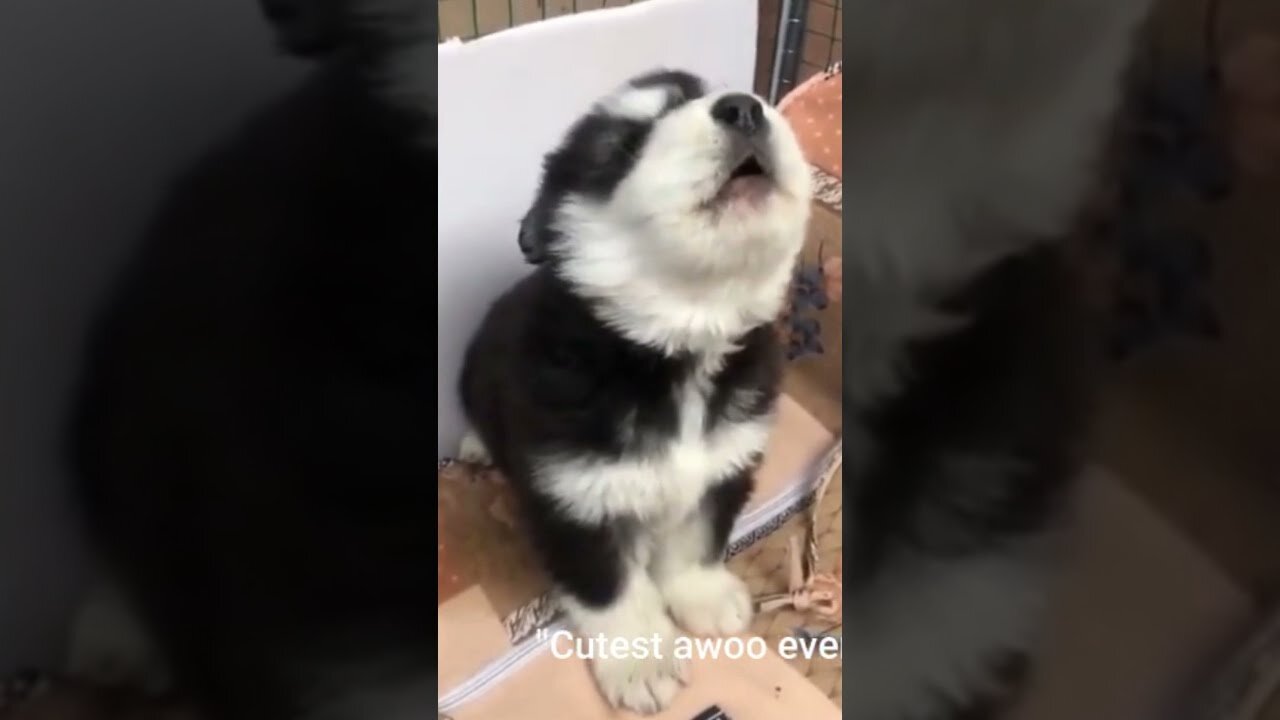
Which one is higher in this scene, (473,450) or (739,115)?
(739,115)

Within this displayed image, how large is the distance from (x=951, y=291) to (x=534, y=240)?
18 centimetres

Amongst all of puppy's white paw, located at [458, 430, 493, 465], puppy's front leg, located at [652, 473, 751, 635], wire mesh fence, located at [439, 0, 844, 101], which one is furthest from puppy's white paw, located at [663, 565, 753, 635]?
wire mesh fence, located at [439, 0, 844, 101]

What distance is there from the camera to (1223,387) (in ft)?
1.66

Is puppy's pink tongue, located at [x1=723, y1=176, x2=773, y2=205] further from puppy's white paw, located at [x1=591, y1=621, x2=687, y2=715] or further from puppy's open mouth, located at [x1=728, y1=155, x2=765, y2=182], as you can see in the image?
puppy's white paw, located at [x1=591, y1=621, x2=687, y2=715]

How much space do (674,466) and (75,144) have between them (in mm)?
294

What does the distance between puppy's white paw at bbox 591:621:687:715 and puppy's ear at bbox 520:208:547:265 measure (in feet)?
0.55

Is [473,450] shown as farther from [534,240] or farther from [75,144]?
[75,144]

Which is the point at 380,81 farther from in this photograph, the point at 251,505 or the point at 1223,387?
the point at 1223,387

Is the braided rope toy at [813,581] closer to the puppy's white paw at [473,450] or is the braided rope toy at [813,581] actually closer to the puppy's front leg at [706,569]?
the puppy's front leg at [706,569]

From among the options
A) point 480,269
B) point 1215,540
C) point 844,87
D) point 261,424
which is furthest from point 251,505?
point 1215,540

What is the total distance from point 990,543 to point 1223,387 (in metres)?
0.13

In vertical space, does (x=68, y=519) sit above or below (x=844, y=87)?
below

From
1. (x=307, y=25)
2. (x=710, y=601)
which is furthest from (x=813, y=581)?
(x=307, y=25)

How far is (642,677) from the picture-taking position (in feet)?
1.58
